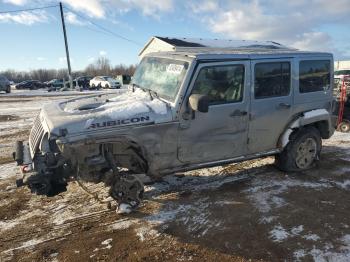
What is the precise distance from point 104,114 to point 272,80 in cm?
287

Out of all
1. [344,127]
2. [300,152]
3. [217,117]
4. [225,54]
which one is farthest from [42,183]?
[344,127]

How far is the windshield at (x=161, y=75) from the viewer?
5102mm

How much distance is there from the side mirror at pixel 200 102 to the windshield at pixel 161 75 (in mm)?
342

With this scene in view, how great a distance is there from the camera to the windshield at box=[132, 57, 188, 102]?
16.7ft

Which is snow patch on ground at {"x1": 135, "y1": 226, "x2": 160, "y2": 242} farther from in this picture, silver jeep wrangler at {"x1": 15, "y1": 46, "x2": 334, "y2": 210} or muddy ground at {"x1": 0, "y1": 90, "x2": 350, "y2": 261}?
silver jeep wrangler at {"x1": 15, "y1": 46, "x2": 334, "y2": 210}

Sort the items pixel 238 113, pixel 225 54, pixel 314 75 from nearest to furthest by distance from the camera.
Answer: pixel 225 54, pixel 238 113, pixel 314 75

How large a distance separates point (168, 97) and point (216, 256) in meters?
2.24

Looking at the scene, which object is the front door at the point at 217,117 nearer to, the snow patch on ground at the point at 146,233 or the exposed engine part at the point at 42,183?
the snow patch on ground at the point at 146,233

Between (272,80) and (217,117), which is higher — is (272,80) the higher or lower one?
the higher one

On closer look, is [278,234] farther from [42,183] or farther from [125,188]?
[42,183]

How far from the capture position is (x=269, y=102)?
5.86m

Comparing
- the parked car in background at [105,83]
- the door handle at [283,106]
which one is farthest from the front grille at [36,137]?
the parked car in background at [105,83]

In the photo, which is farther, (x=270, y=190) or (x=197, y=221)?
(x=270, y=190)

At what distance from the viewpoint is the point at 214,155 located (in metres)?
5.47
